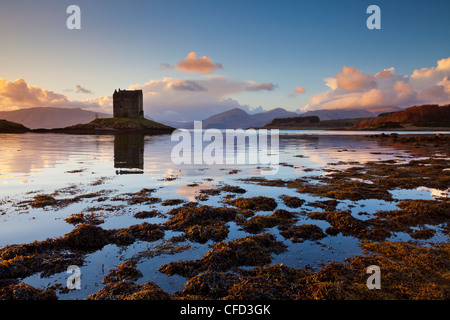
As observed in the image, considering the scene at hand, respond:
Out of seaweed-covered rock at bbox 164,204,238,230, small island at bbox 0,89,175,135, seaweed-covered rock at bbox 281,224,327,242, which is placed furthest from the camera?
small island at bbox 0,89,175,135

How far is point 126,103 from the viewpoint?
5039 inches

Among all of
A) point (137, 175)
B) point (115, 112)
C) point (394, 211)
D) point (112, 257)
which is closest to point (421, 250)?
point (394, 211)

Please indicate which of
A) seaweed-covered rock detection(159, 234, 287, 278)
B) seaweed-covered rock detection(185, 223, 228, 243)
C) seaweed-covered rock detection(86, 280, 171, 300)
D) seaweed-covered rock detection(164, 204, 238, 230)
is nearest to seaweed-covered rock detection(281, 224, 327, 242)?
seaweed-covered rock detection(159, 234, 287, 278)

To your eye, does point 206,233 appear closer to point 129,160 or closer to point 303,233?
point 303,233

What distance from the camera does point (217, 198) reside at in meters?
11.9

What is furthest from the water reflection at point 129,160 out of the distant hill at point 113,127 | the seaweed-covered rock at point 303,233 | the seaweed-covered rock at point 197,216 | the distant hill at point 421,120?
the distant hill at point 421,120

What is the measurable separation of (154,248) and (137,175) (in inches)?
456

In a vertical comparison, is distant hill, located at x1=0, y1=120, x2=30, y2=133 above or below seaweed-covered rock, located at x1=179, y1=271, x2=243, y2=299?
above

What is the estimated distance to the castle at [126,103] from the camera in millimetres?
127688

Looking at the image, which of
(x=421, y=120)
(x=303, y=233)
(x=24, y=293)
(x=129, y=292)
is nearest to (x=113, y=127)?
(x=24, y=293)

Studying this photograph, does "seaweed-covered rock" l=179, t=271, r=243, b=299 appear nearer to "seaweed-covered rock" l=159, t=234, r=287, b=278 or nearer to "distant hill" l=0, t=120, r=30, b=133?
"seaweed-covered rock" l=159, t=234, r=287, b=278

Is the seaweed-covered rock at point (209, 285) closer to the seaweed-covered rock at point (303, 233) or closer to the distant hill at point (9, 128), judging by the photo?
the seaweed-covered rock at point (303, 233)

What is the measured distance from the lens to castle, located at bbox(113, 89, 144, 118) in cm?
12769

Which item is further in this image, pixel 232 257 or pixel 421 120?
pixel 421 120
